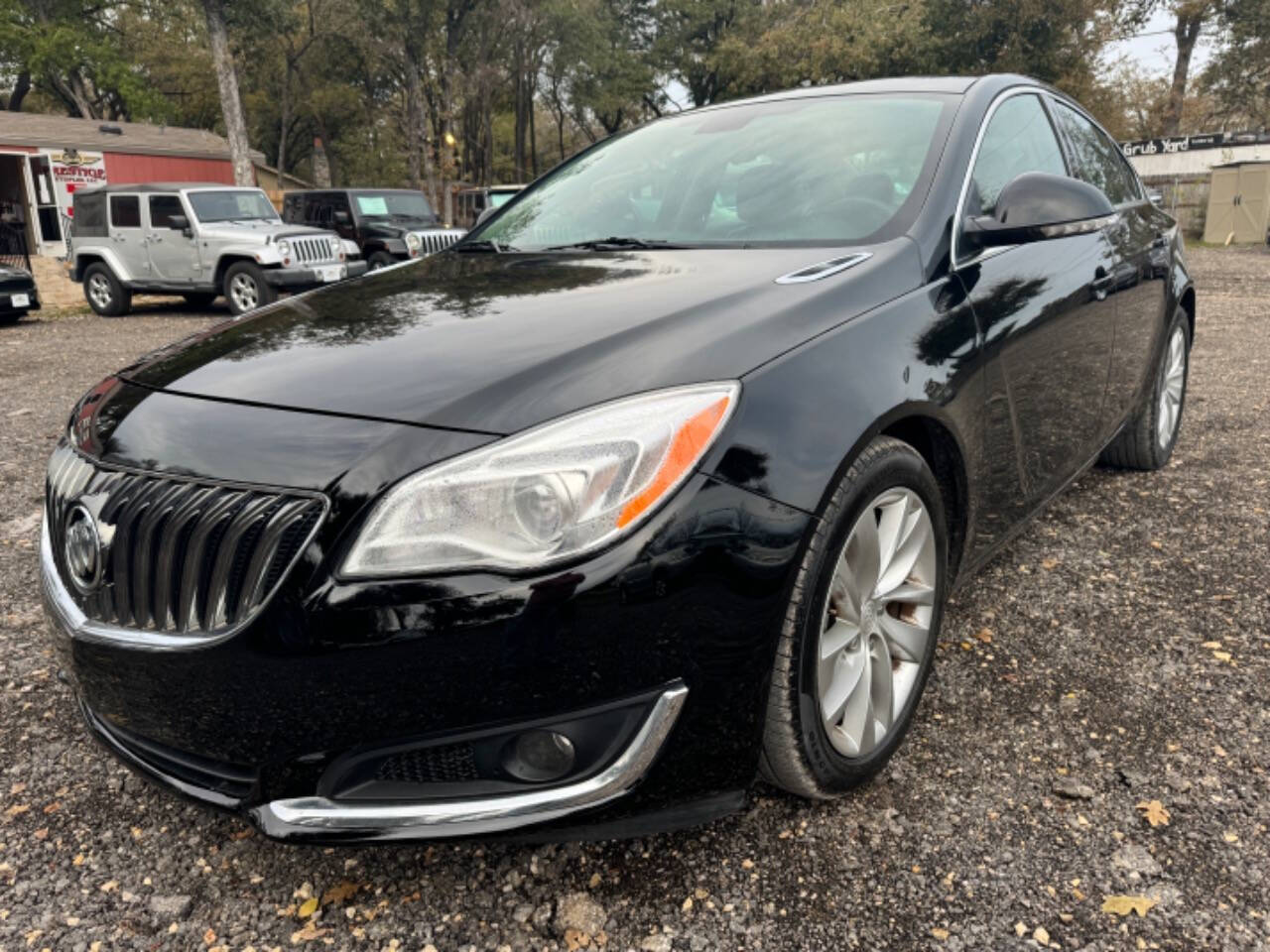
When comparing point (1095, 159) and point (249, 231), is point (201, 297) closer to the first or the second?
point (249, 231)

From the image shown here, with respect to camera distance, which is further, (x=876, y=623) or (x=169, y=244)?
(x=169, y=244)

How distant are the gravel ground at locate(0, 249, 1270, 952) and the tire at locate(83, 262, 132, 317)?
12.2m

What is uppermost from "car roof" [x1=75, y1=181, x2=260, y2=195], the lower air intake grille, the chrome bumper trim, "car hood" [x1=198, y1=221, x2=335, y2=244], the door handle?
"car roof" [x1=75, y1=181, x2=260, y2=195]

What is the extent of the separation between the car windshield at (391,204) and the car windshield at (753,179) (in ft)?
42.6

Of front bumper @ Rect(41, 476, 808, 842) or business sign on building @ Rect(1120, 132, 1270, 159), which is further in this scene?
business sign on building @ Rect(1120, 132, 1270, 159)

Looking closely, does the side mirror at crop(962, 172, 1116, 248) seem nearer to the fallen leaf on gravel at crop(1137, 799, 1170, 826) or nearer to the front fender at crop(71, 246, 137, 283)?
the fallen leaf on gravel at crop(1137, 799, 1170, 826)

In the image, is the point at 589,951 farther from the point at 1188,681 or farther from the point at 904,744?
the point at 1188,681

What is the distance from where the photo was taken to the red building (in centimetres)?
2577

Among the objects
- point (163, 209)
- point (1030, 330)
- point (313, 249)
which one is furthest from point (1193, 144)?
point (1030, 330)

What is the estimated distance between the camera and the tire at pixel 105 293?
13258 millimetres

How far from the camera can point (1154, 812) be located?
1.95 meters

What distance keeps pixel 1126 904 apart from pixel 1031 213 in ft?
5.11

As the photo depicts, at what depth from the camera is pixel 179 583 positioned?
5.08 feet

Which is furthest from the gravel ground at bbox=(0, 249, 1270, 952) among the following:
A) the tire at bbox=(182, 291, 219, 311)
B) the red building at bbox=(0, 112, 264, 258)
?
the red building at bbox=(0, 112, 264, 258)
